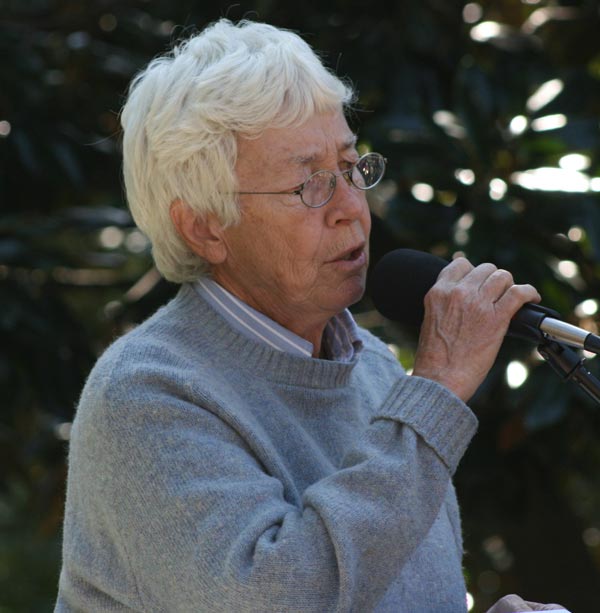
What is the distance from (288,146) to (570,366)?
58 cm

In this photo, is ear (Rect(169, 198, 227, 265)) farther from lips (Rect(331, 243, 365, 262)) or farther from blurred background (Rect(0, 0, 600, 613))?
blurred background (Rect(0, 0, 600, 613))

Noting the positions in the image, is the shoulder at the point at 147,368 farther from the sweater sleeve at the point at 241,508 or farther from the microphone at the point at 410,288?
the microphone at the point at 410,288

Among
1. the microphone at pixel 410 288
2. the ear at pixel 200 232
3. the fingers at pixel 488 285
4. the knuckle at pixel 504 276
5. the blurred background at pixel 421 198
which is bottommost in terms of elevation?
the blurred background at pixel 421 198

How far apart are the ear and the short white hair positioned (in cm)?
1

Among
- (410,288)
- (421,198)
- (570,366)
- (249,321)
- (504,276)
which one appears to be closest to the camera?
(570,366)

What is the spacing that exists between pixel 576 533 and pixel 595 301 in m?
1.04

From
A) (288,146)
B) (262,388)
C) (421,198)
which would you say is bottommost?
(421,198)

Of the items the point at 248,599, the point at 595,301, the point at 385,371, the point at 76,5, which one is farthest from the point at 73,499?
the point at 76,5

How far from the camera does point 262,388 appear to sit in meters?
1.84

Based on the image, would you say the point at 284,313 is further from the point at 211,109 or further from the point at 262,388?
the point at 211,109

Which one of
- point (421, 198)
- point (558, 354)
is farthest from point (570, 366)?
point (421, 198)

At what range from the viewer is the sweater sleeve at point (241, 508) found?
1.52m

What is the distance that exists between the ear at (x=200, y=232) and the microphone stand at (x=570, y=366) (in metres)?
0.60

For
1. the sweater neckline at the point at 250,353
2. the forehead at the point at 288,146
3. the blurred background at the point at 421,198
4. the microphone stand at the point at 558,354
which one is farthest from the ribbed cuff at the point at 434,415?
the blurred background at the point at 421,198
